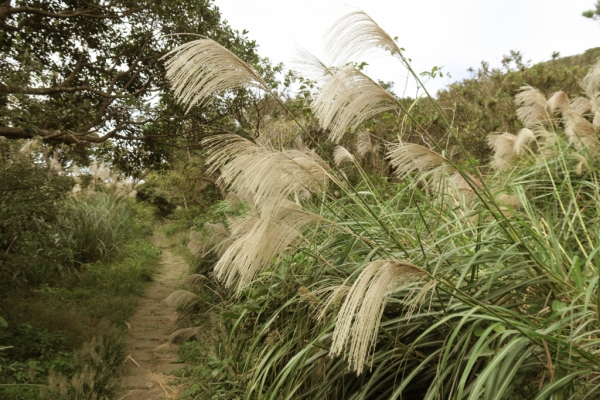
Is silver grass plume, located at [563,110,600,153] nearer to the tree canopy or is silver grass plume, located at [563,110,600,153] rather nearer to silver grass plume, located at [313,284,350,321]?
silver grass plume, located at [313,284,350,321]

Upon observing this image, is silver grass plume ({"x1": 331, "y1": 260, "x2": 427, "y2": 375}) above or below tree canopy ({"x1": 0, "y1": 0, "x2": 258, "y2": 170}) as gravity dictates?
below

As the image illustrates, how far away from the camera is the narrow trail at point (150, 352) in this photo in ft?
13.0

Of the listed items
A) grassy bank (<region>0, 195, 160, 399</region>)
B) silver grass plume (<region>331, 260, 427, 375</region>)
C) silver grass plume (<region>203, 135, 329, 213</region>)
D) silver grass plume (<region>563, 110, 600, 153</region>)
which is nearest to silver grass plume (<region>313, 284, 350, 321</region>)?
silver grass plume (<region>331, 260, 427, 375</region>)

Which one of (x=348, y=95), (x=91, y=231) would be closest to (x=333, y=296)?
(x=348, y=95)

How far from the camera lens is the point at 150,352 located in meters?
4.93

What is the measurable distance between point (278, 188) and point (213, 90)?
58 centimetres

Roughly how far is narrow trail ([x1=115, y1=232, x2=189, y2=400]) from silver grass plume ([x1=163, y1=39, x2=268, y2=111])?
3.09m

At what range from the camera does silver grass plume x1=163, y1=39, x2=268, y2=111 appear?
185 cm

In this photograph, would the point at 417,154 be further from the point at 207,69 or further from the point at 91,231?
the point at 91,231

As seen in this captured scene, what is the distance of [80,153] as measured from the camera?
6.20 m

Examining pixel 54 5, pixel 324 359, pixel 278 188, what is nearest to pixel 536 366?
pixel 324 359

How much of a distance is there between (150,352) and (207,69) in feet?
13.6

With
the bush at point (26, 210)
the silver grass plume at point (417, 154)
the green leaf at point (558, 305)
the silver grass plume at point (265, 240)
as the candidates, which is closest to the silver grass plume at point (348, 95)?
the silver grass plume at point (417, 154)

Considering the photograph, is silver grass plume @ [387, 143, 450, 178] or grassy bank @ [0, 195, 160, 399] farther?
grassy bank @ [0, 195, 160, 399]
